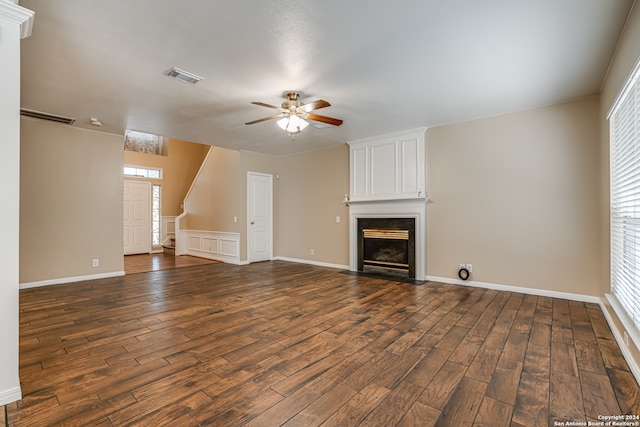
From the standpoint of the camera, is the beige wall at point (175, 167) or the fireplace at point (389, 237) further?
the beige wall at point (175, 167)

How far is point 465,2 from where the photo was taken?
2133 mm

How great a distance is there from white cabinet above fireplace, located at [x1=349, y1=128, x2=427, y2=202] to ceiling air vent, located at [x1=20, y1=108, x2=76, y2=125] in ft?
16.1

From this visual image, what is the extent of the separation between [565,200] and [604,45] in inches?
80.9

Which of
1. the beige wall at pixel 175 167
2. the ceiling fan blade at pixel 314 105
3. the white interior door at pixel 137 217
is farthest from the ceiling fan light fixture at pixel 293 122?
the white interior door at pixel 137 217

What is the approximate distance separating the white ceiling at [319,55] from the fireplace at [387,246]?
6.96ft

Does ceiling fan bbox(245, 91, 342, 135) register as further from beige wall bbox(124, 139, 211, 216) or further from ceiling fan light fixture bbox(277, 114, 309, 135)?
beige wall bbox(124, 139, 211, 216)

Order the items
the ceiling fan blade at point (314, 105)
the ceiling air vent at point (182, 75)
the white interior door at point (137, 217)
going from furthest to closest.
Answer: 1. the white interior door at point (137, 217)
2. the ceiling fan blade at point (314, 105)
3. the ceiling air vent at point (182, 75)

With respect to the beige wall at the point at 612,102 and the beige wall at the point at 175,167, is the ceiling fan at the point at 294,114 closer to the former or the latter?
the beige wall at the point at 612,102

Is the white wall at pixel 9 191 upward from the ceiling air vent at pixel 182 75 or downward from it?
downward

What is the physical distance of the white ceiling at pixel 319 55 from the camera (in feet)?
7.34

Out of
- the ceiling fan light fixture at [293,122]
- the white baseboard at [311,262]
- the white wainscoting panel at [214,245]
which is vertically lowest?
the white baseboard at [311,262]

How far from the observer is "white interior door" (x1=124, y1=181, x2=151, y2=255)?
876cm

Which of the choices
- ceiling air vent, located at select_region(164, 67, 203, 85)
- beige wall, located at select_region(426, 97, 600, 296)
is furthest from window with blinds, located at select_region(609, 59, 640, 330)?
ceiling air vent, located at select_region(164, 67, 203, 85)

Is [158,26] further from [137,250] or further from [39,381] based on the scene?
[137,250]
